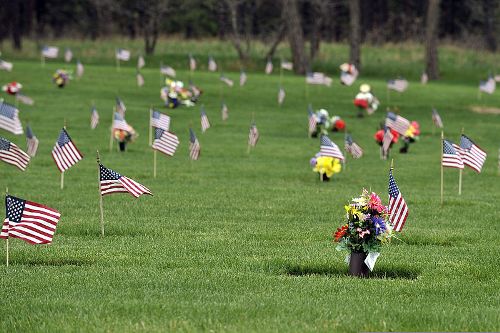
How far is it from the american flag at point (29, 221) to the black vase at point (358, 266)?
3.68 m

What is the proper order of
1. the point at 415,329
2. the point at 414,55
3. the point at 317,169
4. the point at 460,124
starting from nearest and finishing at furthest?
the point at 415,329 → the point at 317,169 → the point at 460,124 → the point at 414,55

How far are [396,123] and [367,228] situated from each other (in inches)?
846

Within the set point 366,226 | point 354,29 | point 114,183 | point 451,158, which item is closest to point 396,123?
point 451,158

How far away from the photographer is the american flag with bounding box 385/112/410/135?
115ft

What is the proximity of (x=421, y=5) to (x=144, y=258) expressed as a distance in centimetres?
8318

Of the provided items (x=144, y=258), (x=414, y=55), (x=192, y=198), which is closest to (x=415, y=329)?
(x=144, y=258)

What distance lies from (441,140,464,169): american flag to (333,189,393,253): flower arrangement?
855 centimetres

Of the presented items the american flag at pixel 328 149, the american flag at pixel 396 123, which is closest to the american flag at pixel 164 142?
the american flag at pixel 328 149

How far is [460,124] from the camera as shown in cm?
4856

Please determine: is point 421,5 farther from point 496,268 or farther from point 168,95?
point 496,268

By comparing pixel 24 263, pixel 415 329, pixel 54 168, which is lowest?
pixel 54 168

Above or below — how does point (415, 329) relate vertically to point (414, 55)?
above

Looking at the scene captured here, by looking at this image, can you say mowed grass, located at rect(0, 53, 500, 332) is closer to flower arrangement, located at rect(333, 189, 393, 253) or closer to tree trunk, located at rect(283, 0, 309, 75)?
flower arrangement, located at rect(333, 189, 393, 253)

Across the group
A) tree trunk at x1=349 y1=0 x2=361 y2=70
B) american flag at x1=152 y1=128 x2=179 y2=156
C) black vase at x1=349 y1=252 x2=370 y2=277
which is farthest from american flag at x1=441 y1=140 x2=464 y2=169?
tree trunk at x1=349 y1=0 x2=361 y2=70
